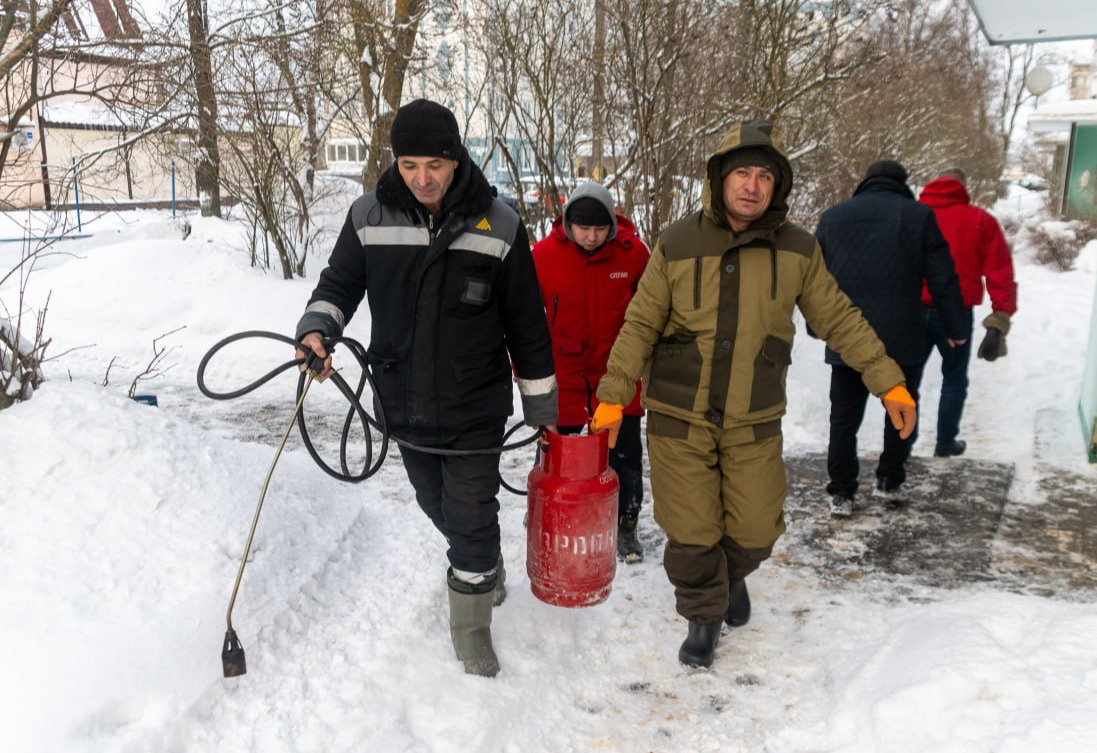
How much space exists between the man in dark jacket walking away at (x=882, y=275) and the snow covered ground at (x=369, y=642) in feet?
3.42

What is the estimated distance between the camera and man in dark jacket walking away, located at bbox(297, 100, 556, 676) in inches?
105

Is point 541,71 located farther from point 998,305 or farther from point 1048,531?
point 1048,531

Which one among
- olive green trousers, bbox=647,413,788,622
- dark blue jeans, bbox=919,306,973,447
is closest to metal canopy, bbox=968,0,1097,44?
dark blue jeans, bbox=919,306,973,447

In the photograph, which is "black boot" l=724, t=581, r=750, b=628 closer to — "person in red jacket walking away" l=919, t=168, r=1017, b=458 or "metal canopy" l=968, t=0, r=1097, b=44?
"person in red jacket walking away" l=919, t=168, r=1017, b=458

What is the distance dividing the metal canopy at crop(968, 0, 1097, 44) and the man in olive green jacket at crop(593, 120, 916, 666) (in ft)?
8.23

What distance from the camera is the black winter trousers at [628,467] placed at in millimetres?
3898

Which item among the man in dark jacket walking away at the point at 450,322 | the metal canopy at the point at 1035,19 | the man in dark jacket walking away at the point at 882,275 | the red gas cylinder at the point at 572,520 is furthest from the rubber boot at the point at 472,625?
the metal canopy at the point at 1035,19

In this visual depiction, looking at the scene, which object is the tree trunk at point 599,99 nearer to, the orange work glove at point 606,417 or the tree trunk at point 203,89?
the tree trunk at point 203,89

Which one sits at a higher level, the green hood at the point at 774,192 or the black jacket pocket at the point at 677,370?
the green hood at the point at 774,192

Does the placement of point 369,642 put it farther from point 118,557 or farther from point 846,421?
point 846,421

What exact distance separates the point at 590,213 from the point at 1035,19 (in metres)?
3.28

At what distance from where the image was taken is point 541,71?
7.77 m

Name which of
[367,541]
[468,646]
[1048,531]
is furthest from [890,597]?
[367,541]

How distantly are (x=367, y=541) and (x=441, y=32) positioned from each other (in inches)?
291
